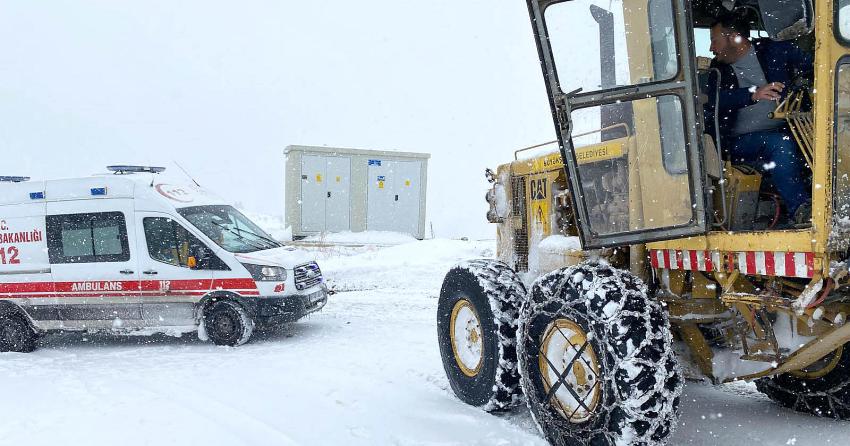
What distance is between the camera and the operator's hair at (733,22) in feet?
12.6

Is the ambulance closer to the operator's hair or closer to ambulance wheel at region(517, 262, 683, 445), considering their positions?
ambulance wheel at region(517, 262, 683, 445)

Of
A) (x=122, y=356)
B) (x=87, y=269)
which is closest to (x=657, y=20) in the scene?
(x=122, y=356)

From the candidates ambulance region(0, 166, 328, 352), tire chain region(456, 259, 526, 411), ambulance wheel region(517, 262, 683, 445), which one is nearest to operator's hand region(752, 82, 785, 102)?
ambulance wheel region(517, 262, 683, 445)

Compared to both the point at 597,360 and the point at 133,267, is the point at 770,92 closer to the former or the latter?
the point at 597,360

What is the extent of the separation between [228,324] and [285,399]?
9.79ft

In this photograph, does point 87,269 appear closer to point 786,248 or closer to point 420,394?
point 420,394

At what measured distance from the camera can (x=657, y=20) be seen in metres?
3.33

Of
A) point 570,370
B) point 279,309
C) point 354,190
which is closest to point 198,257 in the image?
point 279,309

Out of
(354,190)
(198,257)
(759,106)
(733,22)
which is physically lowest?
(198,257)

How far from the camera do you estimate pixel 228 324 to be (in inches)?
310

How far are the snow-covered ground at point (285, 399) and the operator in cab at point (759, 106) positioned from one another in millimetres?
1729

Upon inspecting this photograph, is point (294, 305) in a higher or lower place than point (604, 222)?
lower

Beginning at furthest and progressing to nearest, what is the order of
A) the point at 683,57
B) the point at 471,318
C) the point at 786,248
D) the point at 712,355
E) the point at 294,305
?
the point at 294,305 → the point at 471,318 → the point at 712,355 → the point at 683,57 → the point at 786,248

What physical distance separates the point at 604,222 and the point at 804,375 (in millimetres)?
2005
